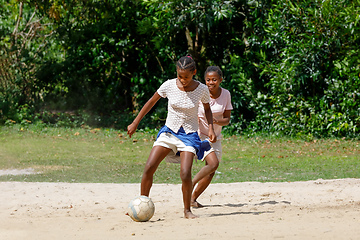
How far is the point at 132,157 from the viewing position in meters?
11.7

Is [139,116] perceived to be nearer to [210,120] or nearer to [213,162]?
[210,120]

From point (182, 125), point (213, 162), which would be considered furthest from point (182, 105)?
point (213, 162)

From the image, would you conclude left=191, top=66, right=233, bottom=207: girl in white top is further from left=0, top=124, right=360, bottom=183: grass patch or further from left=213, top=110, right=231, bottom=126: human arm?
left=0, top=124, right=360, bottom=183: grass patch

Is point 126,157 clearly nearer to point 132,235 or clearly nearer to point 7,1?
point 132,235

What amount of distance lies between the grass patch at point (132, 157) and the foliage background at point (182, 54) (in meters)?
1.03

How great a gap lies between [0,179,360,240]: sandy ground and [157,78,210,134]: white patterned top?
3.31ft

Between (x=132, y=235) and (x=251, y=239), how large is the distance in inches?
44.4

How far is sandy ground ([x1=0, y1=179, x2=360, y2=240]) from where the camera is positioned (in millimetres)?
5110

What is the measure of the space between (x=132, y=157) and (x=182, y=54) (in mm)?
5537

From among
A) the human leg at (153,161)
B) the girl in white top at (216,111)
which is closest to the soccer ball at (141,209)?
the human leg at (153,161)

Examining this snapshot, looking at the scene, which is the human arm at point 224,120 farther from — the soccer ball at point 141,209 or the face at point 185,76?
the soccer ball at point 141,209

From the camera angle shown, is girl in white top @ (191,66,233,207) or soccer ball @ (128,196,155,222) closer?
soccer ball @ (128,196,155,222)

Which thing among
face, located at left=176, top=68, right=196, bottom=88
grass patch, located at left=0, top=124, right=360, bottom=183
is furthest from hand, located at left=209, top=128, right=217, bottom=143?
grass patch, located at left=0, top=124, right=360, bottom=183

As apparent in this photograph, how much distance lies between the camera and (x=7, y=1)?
57.1 feet
